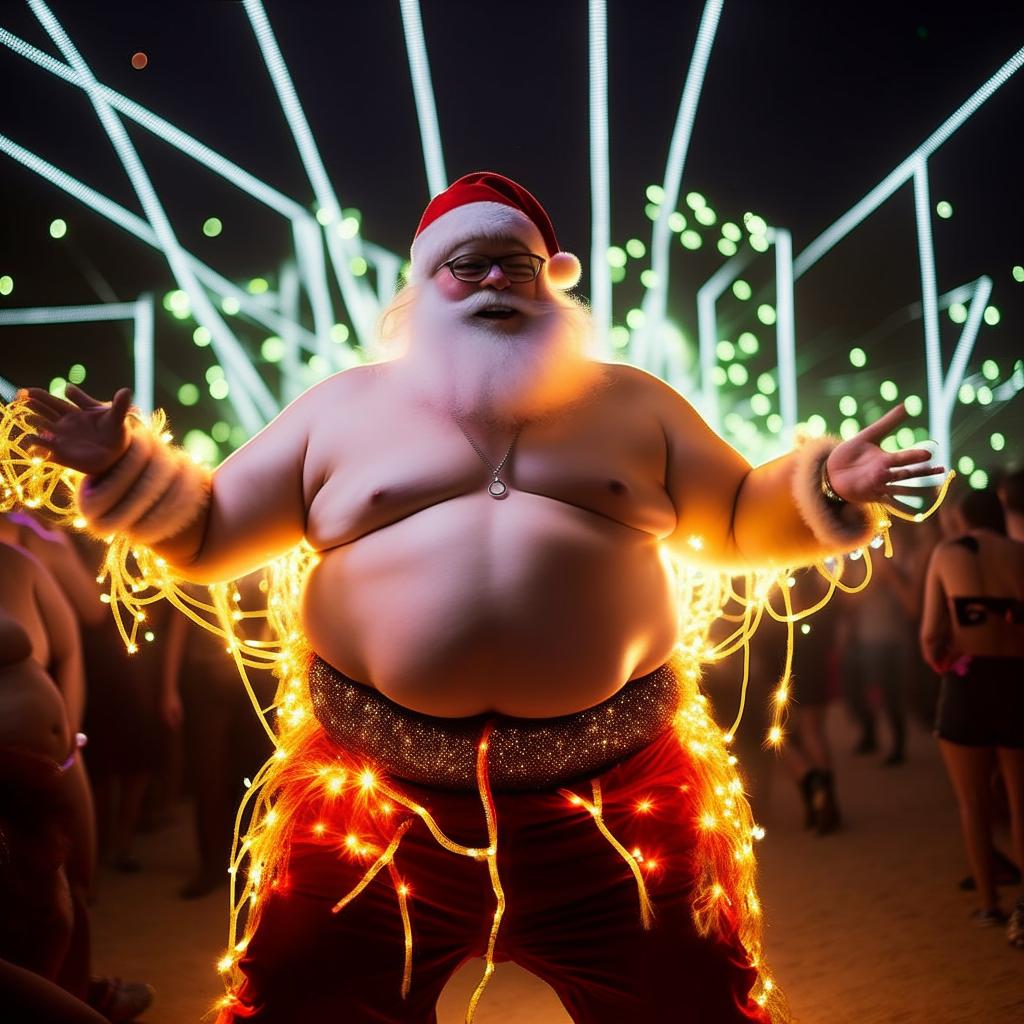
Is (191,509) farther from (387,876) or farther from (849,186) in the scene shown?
(849,186)

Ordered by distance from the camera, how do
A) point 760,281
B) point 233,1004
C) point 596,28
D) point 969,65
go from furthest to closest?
point 760,281
point 969,65
point 596,28
point 233,1004

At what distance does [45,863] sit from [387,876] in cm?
74

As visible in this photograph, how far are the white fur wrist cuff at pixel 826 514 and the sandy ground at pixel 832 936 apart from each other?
174cm

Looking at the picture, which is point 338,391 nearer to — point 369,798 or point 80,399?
point 80,399

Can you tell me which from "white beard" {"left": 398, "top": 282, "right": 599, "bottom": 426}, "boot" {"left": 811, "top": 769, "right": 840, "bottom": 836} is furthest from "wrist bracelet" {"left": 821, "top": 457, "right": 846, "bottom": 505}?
"boot" {"left": 811, "top": 769, "right": 840, "bottom": 836}

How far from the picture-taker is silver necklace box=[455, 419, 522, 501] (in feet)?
4.99

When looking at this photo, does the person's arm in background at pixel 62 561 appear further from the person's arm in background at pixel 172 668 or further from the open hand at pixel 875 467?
the open hand at pixel 875 467

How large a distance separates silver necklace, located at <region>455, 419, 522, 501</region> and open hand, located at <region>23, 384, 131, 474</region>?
52 centimetres

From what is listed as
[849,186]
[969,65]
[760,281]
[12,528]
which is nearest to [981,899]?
[12,528]

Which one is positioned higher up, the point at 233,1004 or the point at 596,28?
the point at 596,28

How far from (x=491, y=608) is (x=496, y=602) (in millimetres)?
12

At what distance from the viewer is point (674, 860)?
151cm

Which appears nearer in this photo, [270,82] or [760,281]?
[270,82]

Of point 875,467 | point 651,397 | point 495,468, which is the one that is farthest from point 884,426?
point 495,468
